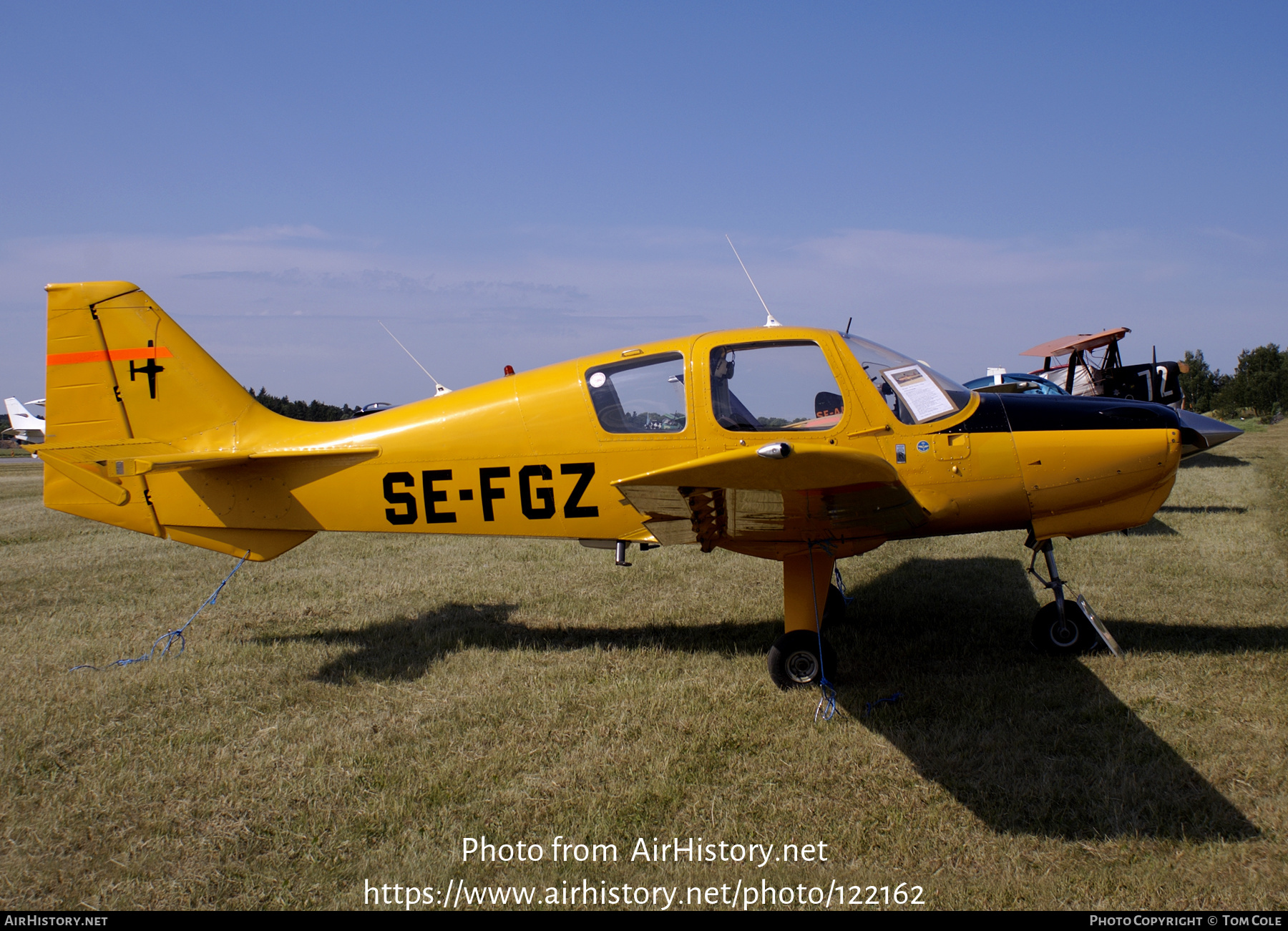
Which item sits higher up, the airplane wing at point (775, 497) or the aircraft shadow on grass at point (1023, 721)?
the airplane wing at point (775, 497)

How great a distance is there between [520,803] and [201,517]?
357 centimetres

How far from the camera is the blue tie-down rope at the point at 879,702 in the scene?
441 cm

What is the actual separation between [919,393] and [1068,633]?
2.08 meters

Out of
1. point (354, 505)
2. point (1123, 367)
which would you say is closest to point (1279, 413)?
point (1123, 367)

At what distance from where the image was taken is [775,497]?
3963 millimetres

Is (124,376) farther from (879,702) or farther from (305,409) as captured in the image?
(305,409)

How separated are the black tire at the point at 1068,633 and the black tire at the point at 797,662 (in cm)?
168

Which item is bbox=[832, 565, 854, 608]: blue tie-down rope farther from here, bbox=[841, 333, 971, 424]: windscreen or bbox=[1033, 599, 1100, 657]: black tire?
bbox=[841, 333, 971, 424]: windscreen

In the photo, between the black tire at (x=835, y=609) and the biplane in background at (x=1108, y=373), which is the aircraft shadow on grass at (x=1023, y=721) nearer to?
the black tire at (x=835, y=609)

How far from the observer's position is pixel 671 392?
16.4 ft

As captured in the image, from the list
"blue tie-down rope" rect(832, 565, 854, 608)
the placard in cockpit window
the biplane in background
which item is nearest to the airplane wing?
the placard in cockpit window

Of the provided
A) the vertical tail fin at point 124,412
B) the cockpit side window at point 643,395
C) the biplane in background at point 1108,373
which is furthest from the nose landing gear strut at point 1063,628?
the biplane in background at point 1108,373

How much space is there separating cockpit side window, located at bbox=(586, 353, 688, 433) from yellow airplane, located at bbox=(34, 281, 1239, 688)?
0.05ft
